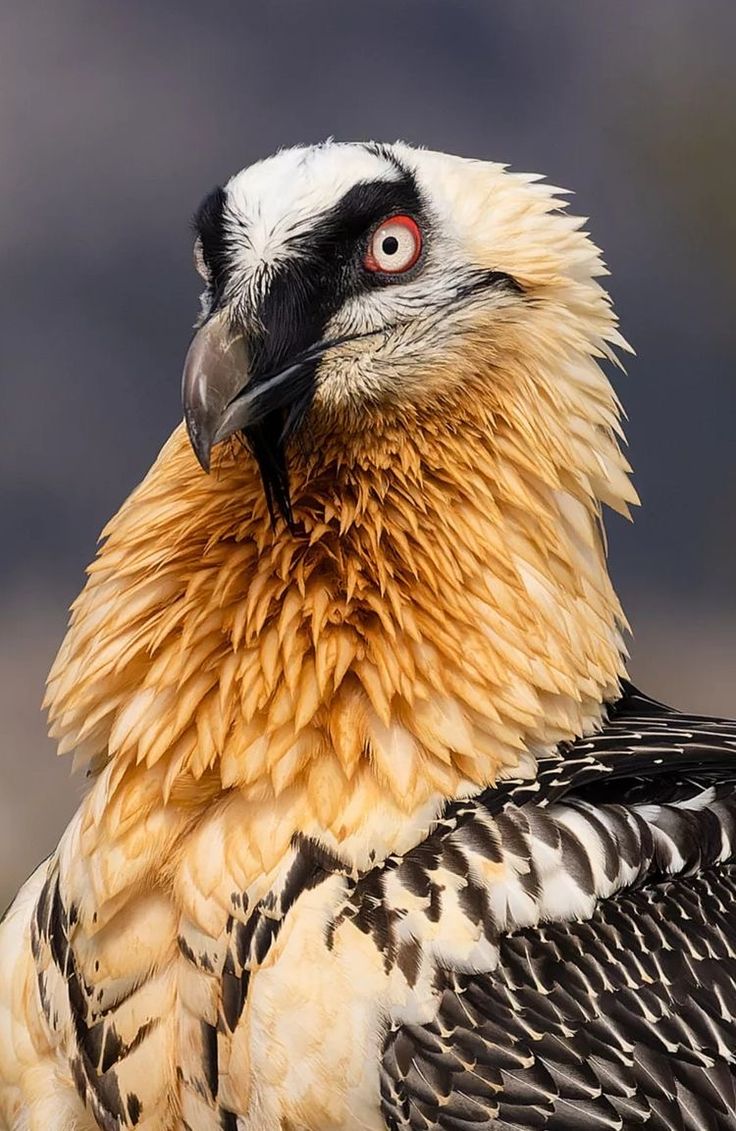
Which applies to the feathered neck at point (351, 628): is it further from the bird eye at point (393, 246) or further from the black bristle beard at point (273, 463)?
the bird eye at point (393, 246)

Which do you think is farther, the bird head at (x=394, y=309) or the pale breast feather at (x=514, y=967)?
the bird head at (x=394, y=309)

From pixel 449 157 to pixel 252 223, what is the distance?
0.30 m

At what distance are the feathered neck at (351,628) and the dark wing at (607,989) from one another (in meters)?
0.09

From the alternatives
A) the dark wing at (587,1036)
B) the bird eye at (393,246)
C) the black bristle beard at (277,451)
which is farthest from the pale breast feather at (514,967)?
the bird eye at (393,246)

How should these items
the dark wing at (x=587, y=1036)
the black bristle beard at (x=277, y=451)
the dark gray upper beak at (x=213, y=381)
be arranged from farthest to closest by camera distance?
the black bristle beard at (x=277, y=451) < the dark gray upper beak at (x=213, y=381) < the dark wing at (x=587, y=1036)

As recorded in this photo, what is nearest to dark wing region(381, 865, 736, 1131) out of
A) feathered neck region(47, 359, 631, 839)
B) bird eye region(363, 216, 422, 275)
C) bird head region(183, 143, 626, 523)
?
feathered neck region(47, 359, 631, 839)

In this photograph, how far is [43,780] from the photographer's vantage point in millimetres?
4840

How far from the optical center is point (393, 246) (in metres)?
1.97

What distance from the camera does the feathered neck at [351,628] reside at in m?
1.83

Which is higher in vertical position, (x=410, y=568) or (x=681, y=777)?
(x=410, y=568)

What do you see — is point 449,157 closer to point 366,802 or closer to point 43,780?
point 366,802

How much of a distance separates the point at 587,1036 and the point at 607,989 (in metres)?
0.05

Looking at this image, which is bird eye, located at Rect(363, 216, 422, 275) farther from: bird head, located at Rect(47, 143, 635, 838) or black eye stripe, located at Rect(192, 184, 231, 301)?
black eye stripe, located at Rect(192, 184, 231, 301)

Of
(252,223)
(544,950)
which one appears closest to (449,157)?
(252,223)
